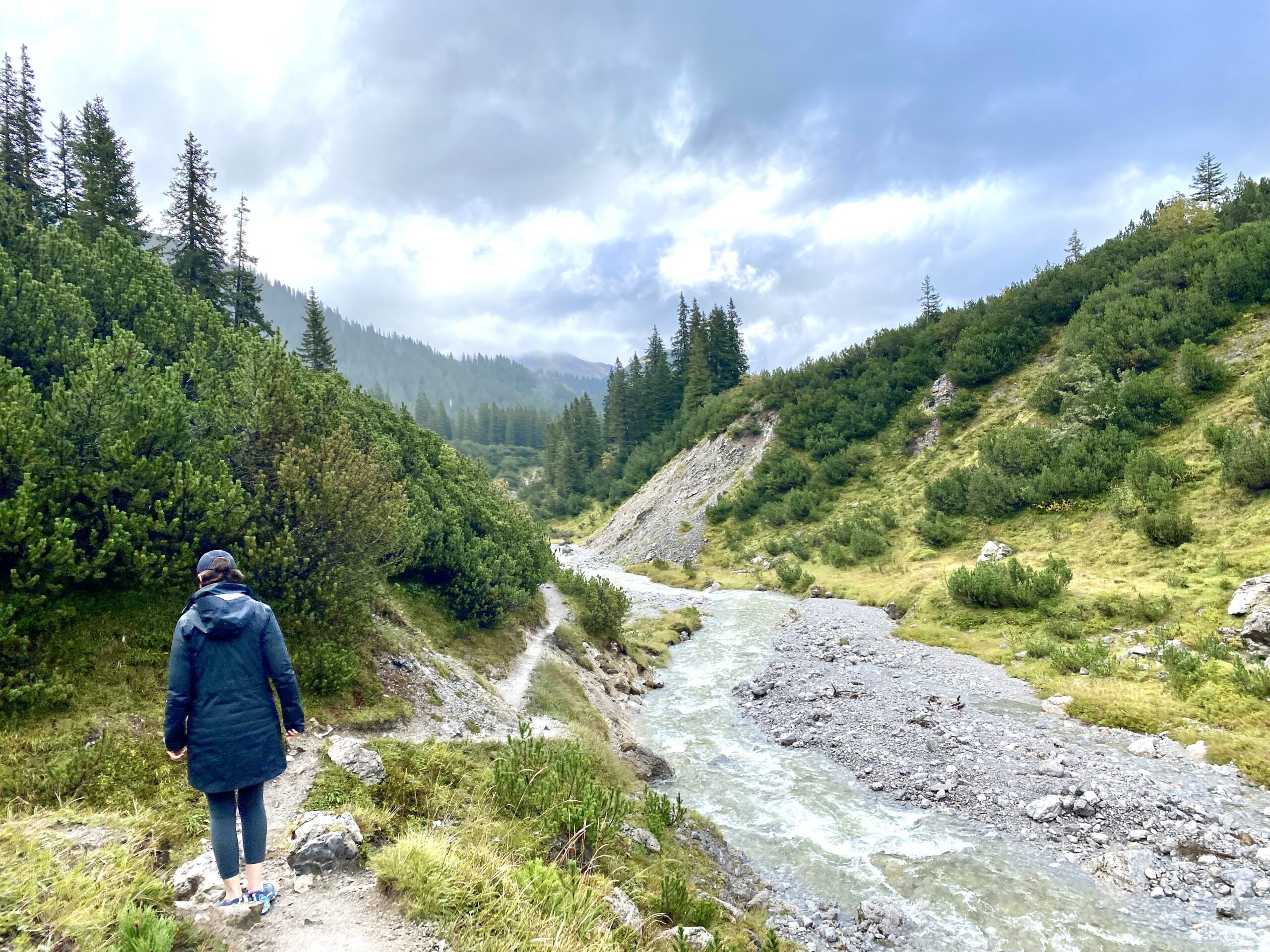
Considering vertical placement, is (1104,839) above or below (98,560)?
below

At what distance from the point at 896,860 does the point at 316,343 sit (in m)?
58.9

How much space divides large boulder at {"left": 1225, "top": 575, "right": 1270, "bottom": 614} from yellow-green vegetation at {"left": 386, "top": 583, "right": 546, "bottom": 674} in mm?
21650

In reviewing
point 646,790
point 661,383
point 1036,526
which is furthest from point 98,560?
point 661,383

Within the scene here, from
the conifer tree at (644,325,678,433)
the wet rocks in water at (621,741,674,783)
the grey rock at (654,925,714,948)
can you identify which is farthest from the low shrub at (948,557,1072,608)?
the conifer tree at (644,325,678,433)

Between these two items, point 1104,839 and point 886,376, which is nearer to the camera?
point 1104,839

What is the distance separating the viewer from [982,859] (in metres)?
9.39

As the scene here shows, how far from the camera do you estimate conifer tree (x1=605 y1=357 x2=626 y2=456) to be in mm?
92938

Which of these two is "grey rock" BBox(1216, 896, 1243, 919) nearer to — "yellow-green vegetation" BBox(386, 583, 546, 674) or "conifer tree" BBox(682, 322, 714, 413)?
"yellow-green vegetation" BBox(386, 583, 546, 674)

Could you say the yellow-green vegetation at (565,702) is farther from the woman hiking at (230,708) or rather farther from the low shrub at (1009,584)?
the low shrub at (1009,584)

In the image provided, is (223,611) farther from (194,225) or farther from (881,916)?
(194,225)

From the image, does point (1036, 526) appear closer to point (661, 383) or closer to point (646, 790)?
point (646, 790)

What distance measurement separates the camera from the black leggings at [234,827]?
15.9ft

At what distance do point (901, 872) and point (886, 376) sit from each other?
54.6 metres

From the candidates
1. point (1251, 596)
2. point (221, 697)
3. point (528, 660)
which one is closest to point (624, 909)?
point (221, 697)
